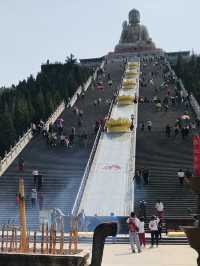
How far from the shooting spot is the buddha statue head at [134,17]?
331ft

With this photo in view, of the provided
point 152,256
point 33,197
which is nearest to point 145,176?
point 33,197

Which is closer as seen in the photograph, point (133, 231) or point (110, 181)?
point (133, 231)

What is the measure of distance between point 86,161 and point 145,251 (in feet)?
44.8

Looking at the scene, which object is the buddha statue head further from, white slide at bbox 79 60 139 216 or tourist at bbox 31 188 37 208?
tourist at bbox 31 188 37 208

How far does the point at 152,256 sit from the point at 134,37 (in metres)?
82.9

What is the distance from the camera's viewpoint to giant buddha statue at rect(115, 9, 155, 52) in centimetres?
9262

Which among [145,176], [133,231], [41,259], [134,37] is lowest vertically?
[145,176]

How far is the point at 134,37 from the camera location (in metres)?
95.9

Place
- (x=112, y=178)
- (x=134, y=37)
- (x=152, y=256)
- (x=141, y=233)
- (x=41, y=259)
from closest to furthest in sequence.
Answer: (x=41, y=259) < (x=152, y=256) < (x=141, y=233) < (x=112, y=178) < (x=134, y=37)

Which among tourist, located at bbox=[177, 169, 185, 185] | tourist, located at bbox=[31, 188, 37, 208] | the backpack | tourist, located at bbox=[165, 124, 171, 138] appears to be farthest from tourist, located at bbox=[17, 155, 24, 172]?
the backpack

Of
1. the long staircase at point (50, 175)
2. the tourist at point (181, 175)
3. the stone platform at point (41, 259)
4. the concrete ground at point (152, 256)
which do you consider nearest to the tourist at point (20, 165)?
the long staircase at point (50, 175)

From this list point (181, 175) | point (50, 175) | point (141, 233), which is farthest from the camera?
point (50, 175)

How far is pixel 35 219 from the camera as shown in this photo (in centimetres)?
2202

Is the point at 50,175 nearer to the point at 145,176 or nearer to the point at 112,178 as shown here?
the point at 112,178
